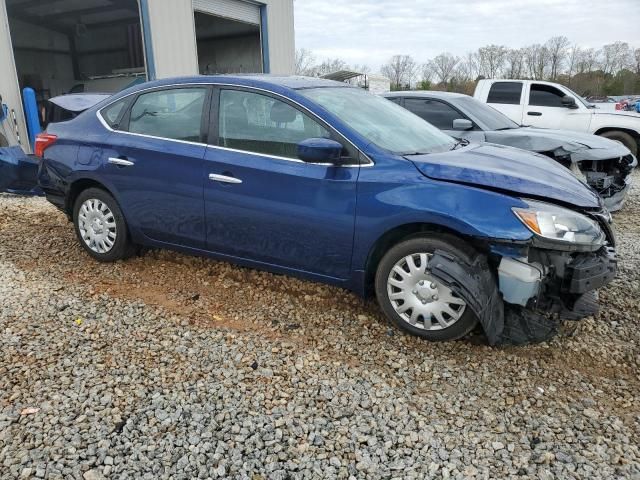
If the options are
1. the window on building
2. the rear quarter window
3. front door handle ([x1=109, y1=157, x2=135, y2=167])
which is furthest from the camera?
the rear quarter window

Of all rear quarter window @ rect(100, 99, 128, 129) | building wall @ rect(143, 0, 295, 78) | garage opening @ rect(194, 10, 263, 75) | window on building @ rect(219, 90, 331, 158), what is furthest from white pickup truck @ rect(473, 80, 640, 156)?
rear quarter window @ rect(100, 99, 128, 129)

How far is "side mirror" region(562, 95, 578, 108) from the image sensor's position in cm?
1026

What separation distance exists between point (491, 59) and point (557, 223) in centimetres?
6799

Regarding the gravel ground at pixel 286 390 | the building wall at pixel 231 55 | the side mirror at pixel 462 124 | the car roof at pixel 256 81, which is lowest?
the gravel ground at pixel 286 390

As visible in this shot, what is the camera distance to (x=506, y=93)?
10484mm

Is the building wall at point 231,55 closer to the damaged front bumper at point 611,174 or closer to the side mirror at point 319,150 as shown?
the damaged front bumper at point 611,174

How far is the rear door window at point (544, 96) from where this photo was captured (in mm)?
10391

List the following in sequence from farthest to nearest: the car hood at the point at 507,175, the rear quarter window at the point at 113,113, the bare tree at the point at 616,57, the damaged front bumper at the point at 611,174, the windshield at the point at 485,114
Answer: the bare tree at the point at 616,57 < the windshield at the point at 485,114 < the damaged front bumper at the point at 611,174 < the rear quarter window at the point at 113,113 < the car hood at the point at 507,175

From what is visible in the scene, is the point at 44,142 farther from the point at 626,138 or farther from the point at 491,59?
the point at 491,59

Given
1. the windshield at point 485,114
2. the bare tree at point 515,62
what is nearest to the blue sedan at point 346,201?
the windshield at point 485,114

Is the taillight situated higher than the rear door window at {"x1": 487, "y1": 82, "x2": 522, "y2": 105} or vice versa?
the rear door window at {"x1": 487, "y1": 82, "x2": 522, "y2": 105}

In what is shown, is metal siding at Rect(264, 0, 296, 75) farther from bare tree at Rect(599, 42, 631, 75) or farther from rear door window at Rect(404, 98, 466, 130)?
bare tree at Rect(599, 42, 631, 75)

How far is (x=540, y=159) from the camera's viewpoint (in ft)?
13.1

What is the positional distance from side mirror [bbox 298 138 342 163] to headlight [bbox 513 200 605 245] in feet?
3.80
